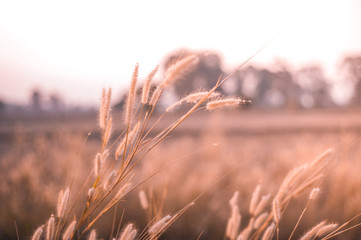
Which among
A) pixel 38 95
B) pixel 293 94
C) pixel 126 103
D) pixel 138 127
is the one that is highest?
pixel 126 103

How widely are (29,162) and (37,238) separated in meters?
3.28

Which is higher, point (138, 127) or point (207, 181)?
point (138, 127)

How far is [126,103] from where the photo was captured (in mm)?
1063

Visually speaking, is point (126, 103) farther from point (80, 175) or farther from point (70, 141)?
point (70, 141)

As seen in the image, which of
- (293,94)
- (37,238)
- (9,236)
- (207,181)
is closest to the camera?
(37,238)

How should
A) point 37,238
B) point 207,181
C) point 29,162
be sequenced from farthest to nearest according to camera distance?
point 29,162
point 207,181
point 37,238

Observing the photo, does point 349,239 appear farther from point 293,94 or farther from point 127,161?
point 293,94

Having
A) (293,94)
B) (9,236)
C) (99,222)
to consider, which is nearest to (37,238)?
(99,222)

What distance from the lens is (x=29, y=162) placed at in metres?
3.90

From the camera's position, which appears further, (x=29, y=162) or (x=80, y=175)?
(x=29, y=162)

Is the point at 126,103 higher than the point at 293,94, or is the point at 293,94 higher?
the point at 126,103

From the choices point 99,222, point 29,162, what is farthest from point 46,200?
point 29,162

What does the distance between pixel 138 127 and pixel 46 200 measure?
2327 millimetres

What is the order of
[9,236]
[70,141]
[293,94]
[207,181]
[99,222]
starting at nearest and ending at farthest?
1. [9,236]
2. [99,222]
3. [207,181]
4. [70,141]
5. [293,94]
